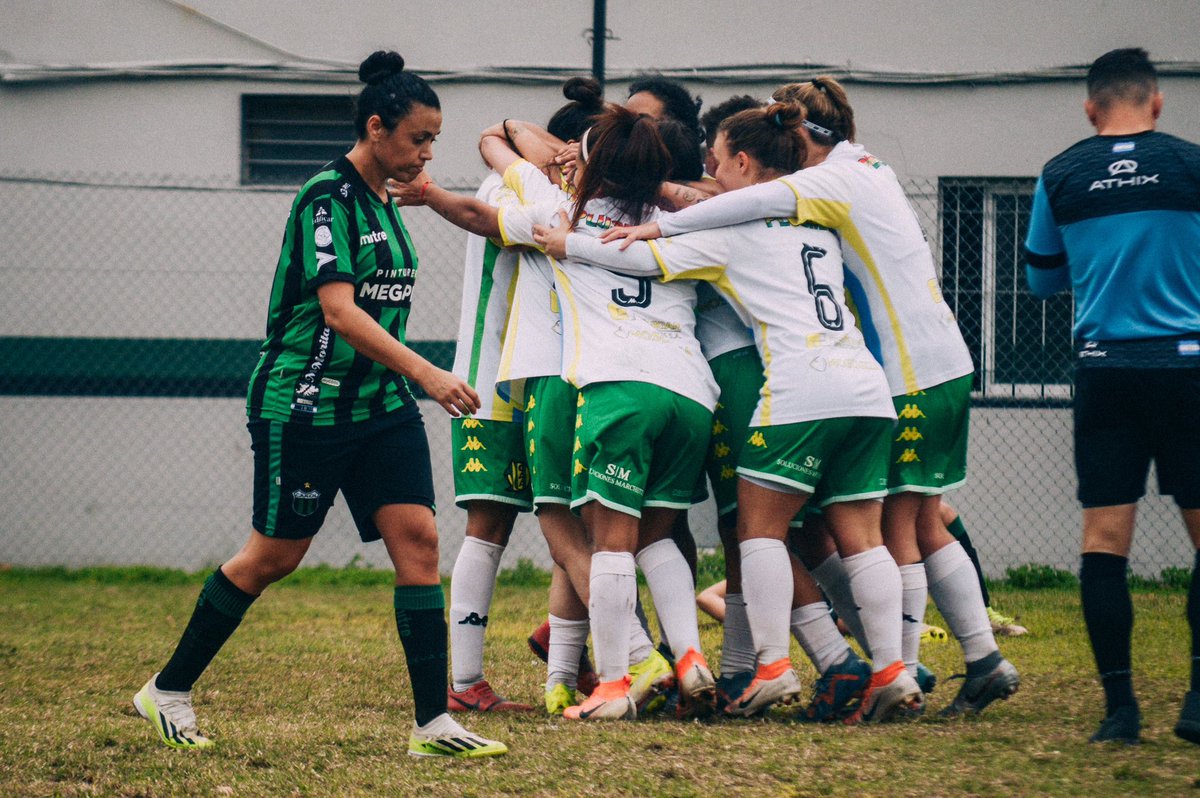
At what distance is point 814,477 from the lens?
4.07 metres

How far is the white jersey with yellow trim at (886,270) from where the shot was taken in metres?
4.34

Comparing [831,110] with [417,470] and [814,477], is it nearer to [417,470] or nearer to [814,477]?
[814,477]

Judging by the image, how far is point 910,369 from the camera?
4410 mm

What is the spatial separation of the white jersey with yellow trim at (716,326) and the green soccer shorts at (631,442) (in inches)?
13.5

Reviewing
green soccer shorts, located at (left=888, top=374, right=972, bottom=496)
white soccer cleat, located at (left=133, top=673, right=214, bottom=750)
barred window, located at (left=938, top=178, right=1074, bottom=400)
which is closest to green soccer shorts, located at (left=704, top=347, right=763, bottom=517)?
green soccer shorts, located at (left=888, top=374, right=972, bottom=496)

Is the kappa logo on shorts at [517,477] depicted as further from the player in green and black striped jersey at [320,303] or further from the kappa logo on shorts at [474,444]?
the player in green and black striped jersey at [320,303]

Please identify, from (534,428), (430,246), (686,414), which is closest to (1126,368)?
(686,414)

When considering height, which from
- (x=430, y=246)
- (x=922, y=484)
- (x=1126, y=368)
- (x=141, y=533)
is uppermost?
(x=430, y=246)

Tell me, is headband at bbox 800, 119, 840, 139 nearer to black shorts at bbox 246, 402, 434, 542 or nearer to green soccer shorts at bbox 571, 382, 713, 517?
green soccer shorts at bbox 571, 382, 713, 517

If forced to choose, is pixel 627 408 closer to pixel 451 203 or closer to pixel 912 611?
pixel 451 203

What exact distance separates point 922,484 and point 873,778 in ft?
4.63

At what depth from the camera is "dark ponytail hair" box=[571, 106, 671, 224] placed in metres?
4.34

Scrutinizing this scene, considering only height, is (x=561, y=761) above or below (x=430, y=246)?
below

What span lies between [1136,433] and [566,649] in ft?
6.36
